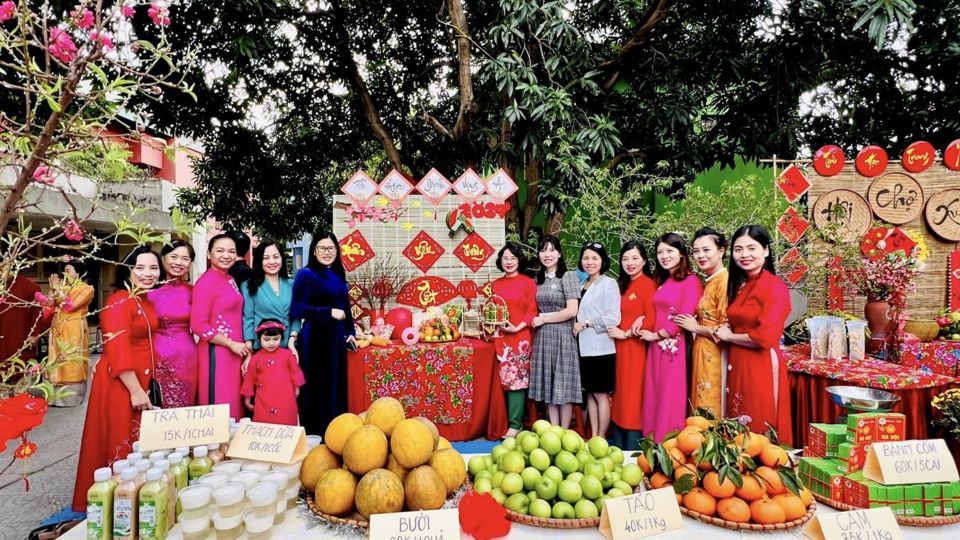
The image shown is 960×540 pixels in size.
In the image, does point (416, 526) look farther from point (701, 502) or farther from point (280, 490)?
point (701, 502)

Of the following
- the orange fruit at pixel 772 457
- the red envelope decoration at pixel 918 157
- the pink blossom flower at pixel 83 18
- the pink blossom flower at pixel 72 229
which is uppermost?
the red envelope decoration at pixel 918 157

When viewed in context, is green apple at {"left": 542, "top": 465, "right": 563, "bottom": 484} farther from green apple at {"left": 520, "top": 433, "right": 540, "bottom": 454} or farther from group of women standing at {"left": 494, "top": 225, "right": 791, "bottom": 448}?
group of women standing at {"left": 494, "top": 225, "right": 791, "bottom": 448}

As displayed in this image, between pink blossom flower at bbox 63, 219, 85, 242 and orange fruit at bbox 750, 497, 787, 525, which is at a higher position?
pink blossom flower at bbox 63, 219, 85, 242

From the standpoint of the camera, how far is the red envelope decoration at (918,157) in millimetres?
3885

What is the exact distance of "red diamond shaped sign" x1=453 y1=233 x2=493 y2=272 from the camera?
4.32 m

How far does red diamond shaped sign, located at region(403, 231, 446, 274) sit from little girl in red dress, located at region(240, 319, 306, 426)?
5.15 feet

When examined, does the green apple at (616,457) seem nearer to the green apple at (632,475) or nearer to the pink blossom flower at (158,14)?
the green apple at (632,475)

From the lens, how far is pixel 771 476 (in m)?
1.36

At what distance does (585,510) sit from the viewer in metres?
1.30

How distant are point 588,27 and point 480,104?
159 cm

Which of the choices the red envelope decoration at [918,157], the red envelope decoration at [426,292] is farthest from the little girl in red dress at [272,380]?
the red envelope decoration at [918,157]

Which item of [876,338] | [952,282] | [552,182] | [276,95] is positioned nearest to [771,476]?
[876,338]

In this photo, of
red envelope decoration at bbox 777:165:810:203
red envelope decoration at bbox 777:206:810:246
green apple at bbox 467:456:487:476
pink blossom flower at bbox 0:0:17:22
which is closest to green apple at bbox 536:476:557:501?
green apple at bbox 467:456:487:476

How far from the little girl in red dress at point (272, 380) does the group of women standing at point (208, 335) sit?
21 mm
